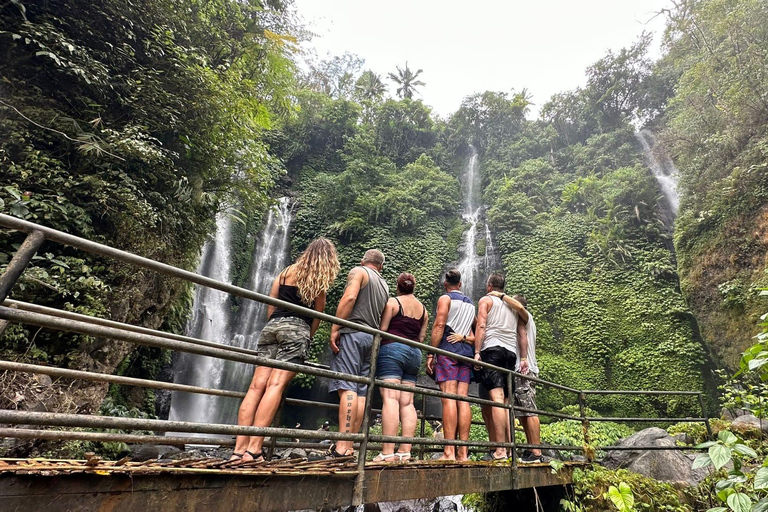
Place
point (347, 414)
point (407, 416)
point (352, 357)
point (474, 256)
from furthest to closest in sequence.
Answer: point (474, 256), point (407, 416), point (352, 357), point (347, 414)

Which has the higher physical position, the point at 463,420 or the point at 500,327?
the point at 500,327

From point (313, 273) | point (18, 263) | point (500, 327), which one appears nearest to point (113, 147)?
point (313, 273)

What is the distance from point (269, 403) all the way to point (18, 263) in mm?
1657

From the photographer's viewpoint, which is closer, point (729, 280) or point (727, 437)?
point (727, 437)

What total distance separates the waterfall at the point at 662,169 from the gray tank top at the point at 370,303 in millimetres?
16812

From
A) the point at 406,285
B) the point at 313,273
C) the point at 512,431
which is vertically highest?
the point at 406,285

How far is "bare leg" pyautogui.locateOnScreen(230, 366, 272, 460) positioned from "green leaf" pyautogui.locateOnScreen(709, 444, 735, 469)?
2639 millimetres

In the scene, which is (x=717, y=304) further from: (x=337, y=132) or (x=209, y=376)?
(x=337, y=132)

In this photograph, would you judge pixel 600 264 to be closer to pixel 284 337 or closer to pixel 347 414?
pixel 347 414

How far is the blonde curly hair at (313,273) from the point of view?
2.99 metres

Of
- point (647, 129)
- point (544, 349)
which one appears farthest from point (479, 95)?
point (544, 349)

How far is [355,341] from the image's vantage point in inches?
117

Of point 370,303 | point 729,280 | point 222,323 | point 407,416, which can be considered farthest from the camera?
point 222,323

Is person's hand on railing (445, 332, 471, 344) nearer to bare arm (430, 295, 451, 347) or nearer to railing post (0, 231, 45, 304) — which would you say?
bare arm (430, 295, 451, 347)
